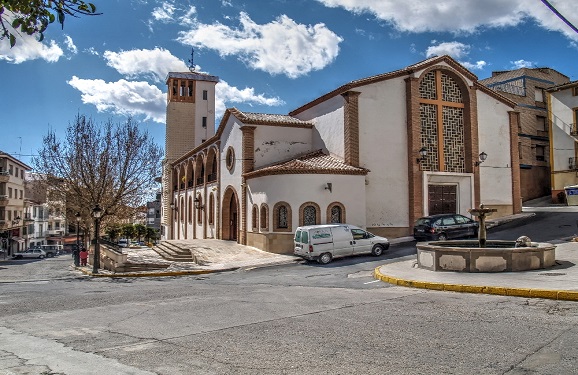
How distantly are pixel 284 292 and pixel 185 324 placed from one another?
406cm

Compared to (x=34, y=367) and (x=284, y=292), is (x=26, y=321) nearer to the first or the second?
(x=34, y=367)

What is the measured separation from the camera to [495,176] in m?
27.6

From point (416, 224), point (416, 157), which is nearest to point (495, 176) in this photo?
point (416, 157)

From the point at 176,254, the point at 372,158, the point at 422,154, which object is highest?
the point at 422,154

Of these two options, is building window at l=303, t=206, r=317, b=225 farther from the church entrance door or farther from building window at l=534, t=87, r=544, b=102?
building window at l=534, t=87, r=544, b=102

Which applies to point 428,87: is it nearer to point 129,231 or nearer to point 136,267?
point 136,267

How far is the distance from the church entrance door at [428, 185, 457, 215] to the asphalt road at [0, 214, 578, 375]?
14839 mm

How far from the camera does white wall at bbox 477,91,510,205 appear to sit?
2719 centimetres

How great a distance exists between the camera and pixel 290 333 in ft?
23.1

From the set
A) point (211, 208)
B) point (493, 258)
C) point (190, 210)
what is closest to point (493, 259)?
point (493, 258)

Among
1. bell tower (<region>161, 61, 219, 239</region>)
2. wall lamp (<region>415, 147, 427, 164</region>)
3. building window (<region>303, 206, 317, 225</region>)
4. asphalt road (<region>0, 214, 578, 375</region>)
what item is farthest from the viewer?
bell tower (<region>161, 61, 219, 239</region>)

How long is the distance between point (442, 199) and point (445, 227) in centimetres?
533

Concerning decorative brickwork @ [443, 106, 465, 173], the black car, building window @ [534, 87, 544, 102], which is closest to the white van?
the black car

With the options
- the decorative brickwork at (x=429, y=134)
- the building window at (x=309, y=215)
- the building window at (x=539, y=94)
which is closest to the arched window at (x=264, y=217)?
the building window at (x=309, y=215)
